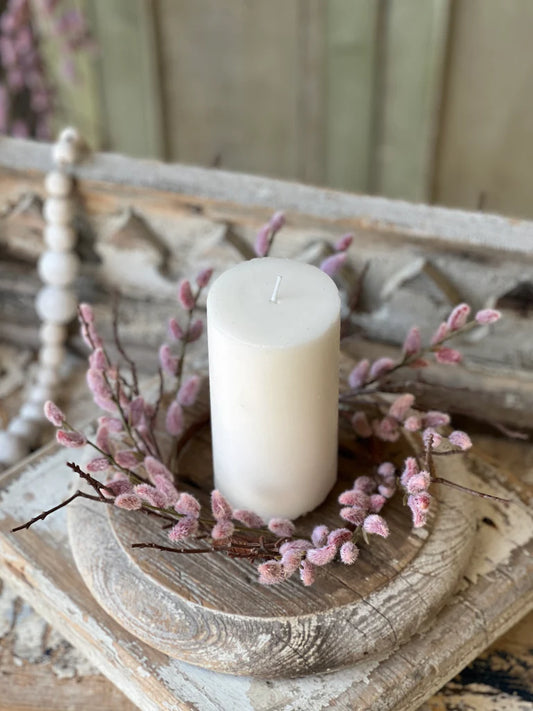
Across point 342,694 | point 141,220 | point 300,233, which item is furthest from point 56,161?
point 342,694

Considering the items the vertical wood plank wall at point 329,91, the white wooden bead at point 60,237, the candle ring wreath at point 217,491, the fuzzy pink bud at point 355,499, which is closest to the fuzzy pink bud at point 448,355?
the candle ring wreath at point 217,491

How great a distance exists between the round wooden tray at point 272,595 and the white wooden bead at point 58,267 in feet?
0.87

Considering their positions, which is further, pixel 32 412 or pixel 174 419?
pixel 32 412

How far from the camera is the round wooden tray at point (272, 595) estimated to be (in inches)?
17.7

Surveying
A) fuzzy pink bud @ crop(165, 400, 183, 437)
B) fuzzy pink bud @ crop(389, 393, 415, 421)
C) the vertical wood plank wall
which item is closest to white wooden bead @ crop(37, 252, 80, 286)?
fuzzy pink bud @ crop(165, 400, 183, 437)

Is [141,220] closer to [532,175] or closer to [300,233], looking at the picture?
[300,233]

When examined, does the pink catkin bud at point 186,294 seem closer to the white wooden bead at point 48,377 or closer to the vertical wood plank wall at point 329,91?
the white wooden bead at point 48,377

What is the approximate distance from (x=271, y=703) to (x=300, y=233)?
13.6 inches

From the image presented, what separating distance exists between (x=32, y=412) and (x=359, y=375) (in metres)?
0.31

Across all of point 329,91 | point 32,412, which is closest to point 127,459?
point 32,412

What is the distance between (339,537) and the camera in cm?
46

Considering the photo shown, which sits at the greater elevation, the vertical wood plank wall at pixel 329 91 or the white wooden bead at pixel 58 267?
the white wooden bead at pixel 58 267

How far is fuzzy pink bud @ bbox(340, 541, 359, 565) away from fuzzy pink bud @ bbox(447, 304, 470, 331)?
15cm

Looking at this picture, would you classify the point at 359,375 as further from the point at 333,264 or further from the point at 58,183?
the point at 58,183
